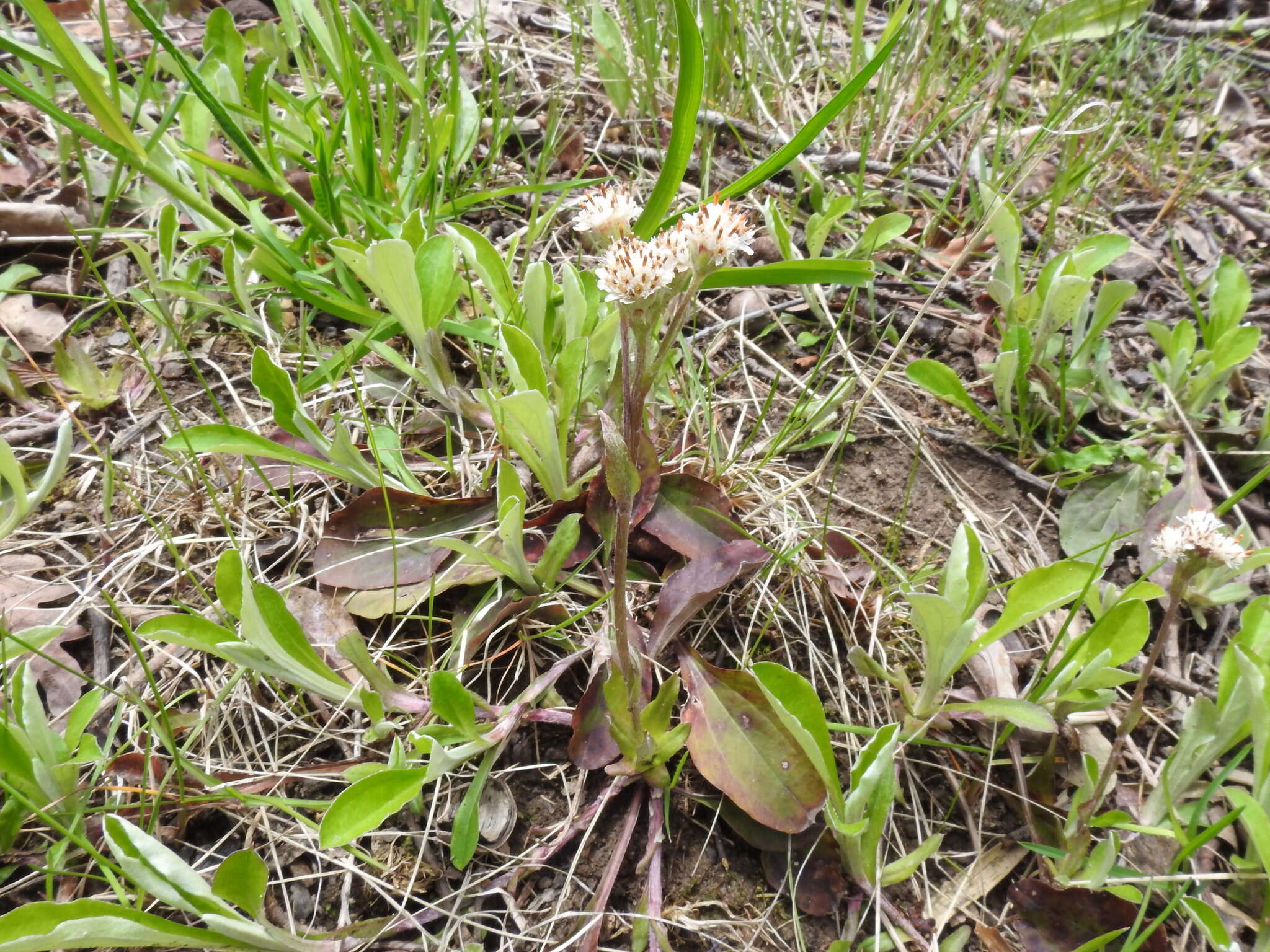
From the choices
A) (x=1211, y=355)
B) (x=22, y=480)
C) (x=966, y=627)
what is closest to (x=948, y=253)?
(x=1211, y=355)

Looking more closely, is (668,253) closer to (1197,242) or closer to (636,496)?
(636,496)

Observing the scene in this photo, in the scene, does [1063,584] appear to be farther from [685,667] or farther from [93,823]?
[93,823]

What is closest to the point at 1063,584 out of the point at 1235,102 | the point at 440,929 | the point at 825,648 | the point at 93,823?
the point at 825,648

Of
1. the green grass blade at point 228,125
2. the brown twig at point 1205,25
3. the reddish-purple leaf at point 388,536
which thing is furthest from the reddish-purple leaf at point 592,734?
the brown twig at point 1205,25

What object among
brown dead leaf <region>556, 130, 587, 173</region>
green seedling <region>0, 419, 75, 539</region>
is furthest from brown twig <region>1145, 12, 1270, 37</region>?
green seedling <region>0, 419, 75, 539</region>

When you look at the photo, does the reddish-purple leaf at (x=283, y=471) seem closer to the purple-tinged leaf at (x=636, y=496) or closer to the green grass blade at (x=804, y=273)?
the purple-tinged leaf at (x=636, y=496)

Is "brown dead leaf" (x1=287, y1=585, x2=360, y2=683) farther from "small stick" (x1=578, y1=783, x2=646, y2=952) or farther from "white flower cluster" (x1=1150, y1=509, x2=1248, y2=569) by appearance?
"white flower cluster" (x1=1150, y1=509, x2=1248, y2=569)
